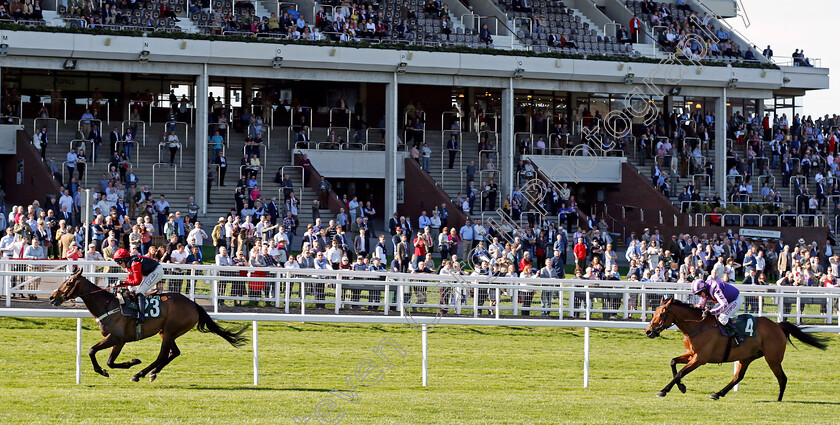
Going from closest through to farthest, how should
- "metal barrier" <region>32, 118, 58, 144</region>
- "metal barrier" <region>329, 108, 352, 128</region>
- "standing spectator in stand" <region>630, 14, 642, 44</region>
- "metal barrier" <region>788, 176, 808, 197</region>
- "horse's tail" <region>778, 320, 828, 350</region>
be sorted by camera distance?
1. "horse's tail" <region>778, 320, 828, 350</region>
2. "metal barrier" <region>32, 118, 58, 144</region>
3. "metal barrier" <region>329, 108, 352, 128</region>
4. "metal barrier" <region>788, 176, 808, 197</region>
5. "standing spectator in stand" <region>630, 14, 642, 44</region>

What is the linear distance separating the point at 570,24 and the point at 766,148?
7701mm

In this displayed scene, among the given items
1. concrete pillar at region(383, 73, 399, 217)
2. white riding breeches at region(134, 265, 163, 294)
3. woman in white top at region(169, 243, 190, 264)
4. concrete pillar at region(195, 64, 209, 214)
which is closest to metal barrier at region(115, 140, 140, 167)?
concrete pillar at region(195, 64, 209, 214)

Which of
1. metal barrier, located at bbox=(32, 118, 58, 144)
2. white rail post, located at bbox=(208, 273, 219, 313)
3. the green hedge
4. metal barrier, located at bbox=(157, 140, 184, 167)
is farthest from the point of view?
metal barrier, located at bbox=(32, 118, 58, 144)

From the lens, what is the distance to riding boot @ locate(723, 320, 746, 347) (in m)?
13.6

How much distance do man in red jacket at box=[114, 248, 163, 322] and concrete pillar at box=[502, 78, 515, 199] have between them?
2237cm

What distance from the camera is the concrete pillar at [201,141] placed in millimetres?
31455

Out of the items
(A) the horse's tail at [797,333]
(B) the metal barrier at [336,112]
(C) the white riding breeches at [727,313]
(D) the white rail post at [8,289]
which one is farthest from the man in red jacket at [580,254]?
(C) the white riding breeches at [727,313]

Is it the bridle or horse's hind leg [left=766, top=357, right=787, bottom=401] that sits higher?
the bridle

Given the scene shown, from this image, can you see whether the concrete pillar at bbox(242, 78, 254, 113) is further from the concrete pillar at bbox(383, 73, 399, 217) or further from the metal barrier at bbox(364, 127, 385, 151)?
the concrete pillar at bbox(383, 73, 399, 217)

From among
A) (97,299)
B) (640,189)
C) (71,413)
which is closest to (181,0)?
(640,189)

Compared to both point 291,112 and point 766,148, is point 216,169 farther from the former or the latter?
point 766,148

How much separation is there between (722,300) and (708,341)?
46 centimetres

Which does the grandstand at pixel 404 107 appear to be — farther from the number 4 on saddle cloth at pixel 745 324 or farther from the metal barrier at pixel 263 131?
the number 4 on saddle cloth at pixel 745 324

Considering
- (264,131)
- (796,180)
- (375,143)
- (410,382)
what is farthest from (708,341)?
(796,180)
